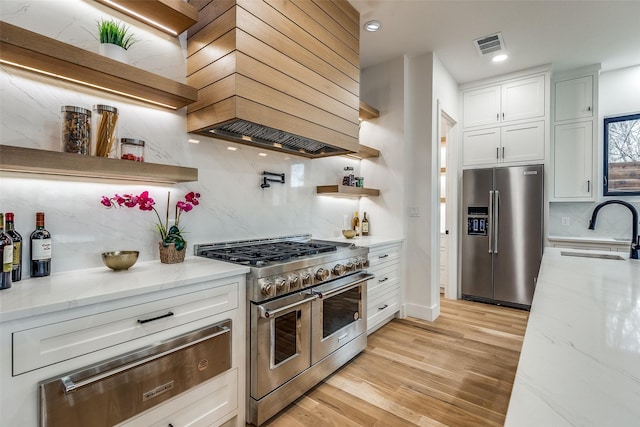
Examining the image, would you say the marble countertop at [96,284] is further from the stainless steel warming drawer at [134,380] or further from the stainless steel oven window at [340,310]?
the stainless steel oven window at [340,310]

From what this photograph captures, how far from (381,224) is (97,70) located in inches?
116

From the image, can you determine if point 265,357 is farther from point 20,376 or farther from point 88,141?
point 88,141

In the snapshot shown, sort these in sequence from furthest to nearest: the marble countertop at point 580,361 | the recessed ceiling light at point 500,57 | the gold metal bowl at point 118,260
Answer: the recessed ceiling light at point 500,57 < the gold metal bowl at point 118,260 < the marble countertop at point 580,361

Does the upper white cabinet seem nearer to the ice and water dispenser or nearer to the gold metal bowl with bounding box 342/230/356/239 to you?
the ice and water dispenser

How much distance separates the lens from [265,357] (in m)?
1.71

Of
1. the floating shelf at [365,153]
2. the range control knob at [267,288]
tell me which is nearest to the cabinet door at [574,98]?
the floating shelf at [365,153]

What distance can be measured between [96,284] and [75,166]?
534 mm

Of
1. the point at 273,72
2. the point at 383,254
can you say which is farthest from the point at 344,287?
the point at 273,72

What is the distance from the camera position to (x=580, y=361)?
605 mm

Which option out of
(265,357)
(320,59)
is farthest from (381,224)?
(265,357)

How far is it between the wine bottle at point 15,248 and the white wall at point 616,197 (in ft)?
17.2

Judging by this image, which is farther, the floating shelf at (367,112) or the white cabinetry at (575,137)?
the white cabinetry at (575,137)

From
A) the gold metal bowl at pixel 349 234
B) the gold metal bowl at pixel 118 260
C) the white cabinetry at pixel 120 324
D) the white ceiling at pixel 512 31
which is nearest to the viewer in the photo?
the white cabinetry at pixel 120 324

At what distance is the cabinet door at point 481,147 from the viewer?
13.0 ft
